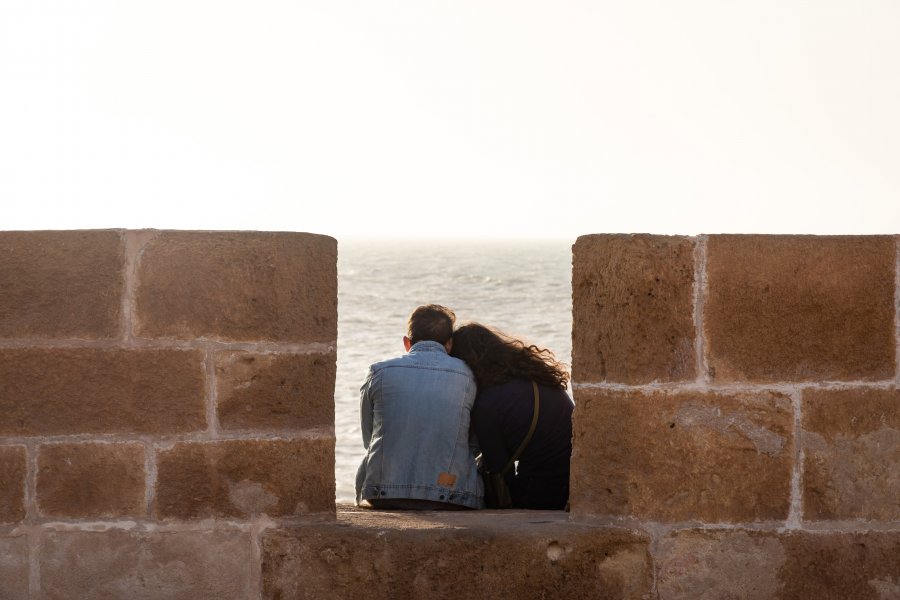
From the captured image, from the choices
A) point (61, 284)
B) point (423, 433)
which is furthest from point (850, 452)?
point (61, 284)

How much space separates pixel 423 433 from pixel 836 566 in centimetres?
158

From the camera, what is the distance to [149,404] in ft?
12.8

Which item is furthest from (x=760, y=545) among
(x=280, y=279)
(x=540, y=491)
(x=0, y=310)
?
(x=0, y=310)

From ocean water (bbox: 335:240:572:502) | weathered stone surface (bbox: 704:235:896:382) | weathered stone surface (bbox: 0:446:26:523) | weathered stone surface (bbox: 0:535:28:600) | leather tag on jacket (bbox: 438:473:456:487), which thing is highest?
weathered stone surface (bbox: 704:235:896:382)

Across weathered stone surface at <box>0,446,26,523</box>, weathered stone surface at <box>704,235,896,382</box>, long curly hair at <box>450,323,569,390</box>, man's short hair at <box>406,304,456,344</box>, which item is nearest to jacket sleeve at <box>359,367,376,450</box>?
man's short hair at <box>406,304,456,344</box>

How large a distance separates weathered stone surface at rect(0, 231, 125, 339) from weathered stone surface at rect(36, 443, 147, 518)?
0.34 m

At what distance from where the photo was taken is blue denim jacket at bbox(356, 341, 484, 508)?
484cm

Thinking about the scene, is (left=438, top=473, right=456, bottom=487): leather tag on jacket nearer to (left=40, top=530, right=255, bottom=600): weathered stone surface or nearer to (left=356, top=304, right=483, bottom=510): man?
(left=356, top=304, right=483, bottom=510): man

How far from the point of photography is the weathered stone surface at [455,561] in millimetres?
3879

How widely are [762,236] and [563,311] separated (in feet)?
117

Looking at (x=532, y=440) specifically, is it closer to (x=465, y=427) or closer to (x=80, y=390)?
(x=465, y=427)

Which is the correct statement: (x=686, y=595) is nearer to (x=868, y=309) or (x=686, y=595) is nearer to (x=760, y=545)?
(x=760, y=545)

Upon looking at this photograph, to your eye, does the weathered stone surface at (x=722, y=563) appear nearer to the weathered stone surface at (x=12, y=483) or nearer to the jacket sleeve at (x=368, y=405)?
the jacket sleeve at (x=368, y=405)

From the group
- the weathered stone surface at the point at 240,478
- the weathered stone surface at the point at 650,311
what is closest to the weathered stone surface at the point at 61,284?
the weathered stone surface at the point at 240,478
